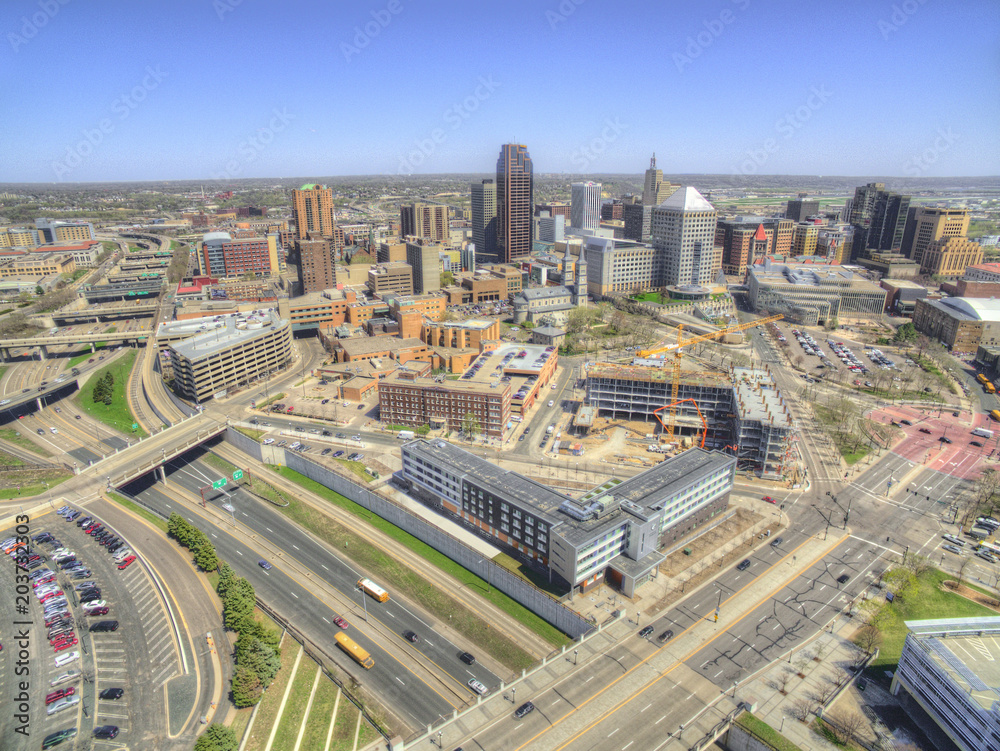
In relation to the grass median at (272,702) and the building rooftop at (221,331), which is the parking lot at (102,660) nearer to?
the grass median at (272,702)

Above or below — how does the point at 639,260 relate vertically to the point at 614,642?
above

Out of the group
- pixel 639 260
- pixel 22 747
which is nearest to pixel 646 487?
pixel 22 747

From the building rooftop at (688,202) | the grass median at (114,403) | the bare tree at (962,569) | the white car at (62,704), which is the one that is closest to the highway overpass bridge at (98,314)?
the grass median at (114,403)

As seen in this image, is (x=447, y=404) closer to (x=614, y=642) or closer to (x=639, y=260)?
(x=614, y=642)

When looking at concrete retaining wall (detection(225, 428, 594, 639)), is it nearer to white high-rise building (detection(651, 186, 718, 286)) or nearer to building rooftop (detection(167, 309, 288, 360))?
building rooftop (detection(167, 309, 288, 360))

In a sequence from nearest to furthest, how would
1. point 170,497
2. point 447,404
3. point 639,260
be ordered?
point 170,497, point 447,404, point 639,260

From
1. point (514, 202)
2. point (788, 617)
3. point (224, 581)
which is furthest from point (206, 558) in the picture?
point (514, 202)

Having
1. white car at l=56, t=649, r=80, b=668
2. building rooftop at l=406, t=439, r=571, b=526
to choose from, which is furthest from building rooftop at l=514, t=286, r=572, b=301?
white car at l=56, t=649, r=80, b=668
